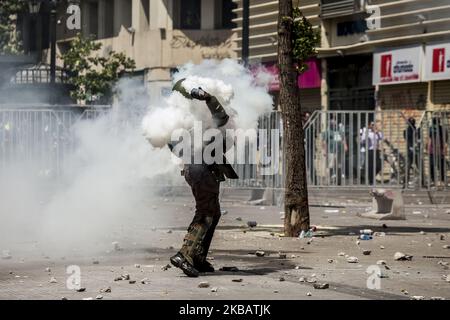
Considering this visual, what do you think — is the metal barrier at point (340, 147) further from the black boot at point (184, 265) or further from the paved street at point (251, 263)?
the black boot at point (184, 265)

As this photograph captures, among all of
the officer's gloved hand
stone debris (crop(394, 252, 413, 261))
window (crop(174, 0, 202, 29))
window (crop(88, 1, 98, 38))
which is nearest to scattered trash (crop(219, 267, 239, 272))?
the officer's gloved hand

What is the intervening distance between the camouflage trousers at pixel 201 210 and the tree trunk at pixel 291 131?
13.7 feet

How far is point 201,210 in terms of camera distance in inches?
443

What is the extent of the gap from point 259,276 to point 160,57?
113 ft

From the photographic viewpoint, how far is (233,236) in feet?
51.3

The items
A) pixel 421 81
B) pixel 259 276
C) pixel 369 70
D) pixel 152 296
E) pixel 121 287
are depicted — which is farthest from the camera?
pixel 369 70

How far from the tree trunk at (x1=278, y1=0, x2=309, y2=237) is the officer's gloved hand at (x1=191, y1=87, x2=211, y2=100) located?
4341 mm

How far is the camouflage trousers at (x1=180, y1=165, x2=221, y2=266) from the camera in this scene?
11.1 meters

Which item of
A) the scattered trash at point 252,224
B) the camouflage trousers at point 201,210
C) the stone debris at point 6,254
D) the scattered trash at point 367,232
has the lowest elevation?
the stone debris at point 6,254

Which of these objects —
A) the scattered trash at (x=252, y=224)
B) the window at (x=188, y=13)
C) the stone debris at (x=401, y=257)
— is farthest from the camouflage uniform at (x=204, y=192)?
the window at (x=188, y=13)

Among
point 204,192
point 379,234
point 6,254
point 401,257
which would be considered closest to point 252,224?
point 379,234

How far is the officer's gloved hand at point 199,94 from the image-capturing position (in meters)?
11.0
